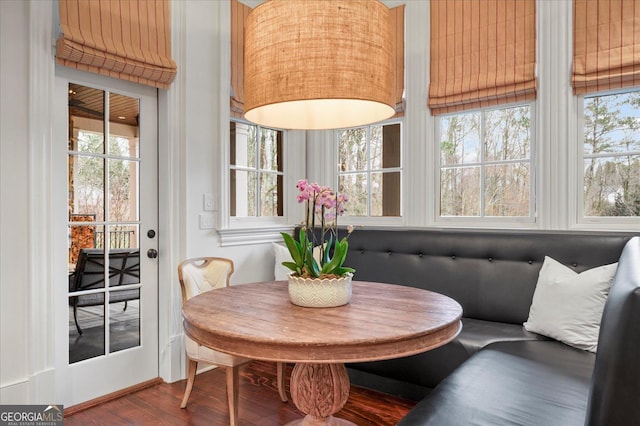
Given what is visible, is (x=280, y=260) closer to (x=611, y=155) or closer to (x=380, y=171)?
(x=380, y=171)

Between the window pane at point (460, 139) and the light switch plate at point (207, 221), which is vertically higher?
the window pane at point (460, 139)

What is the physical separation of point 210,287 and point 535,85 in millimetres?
2490

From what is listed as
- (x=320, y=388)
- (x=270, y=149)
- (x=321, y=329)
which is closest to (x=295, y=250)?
(x=321, y=329)

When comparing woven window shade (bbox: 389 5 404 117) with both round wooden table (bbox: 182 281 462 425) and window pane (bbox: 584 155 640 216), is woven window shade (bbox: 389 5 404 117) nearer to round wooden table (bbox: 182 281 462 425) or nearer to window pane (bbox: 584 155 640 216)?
window pane (bbox: 584 155 640 216)

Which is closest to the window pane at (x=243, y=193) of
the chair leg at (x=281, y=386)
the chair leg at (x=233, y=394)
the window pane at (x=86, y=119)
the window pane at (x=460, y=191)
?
the window pane at (x=86, y=119)

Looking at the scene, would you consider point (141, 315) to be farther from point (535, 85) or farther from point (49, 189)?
point (535, 85)

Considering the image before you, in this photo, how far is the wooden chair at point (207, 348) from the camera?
209 centimetres

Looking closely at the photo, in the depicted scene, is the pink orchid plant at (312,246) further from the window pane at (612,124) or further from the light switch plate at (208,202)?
the window pane at (612,124)

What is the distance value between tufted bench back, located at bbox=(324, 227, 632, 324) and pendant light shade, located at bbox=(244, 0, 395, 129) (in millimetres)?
1438

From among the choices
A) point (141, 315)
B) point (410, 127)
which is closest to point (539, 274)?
point (410, 127)

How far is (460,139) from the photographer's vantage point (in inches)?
120

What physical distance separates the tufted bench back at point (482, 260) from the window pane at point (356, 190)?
55 cm

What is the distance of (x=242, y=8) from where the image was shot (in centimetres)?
316

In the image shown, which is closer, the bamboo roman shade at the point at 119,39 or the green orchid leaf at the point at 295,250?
the green orchid leaf at the point at 295,250
